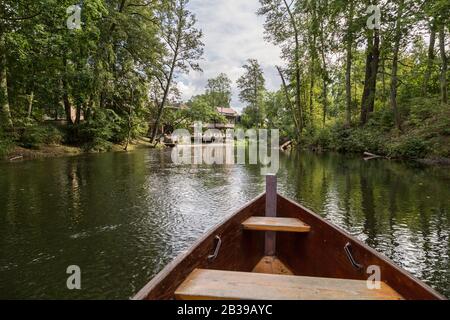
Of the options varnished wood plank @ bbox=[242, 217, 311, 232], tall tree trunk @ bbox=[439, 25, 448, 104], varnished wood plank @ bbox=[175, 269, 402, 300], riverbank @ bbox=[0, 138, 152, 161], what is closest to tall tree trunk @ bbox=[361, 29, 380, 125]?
tall tree trunk @ bbox=[439, 25, 448, 104]

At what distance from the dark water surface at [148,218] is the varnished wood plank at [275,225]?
1289mm

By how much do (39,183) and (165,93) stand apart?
2368 cm

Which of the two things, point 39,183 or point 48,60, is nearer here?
point 39,183

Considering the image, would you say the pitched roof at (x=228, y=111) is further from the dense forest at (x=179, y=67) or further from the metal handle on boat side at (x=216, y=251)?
the metal handle on boat side at (x=216, y=251)

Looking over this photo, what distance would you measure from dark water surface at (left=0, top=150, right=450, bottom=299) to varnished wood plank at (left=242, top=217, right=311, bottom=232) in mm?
1289

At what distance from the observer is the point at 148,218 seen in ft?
19.8

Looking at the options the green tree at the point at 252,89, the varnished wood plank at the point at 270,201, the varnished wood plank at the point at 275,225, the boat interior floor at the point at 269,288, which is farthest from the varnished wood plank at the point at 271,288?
the green tree at the point at 252,89

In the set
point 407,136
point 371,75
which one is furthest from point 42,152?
point 371,75

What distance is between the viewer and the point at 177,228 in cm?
541

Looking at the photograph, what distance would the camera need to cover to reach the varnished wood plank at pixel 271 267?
142 inches

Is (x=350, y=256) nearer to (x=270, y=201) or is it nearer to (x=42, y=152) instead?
(x=270, y=201)
